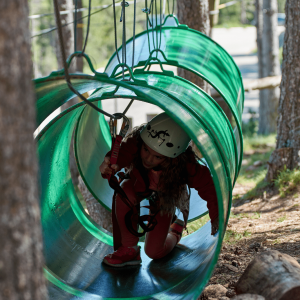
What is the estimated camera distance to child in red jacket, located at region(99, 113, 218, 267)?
128 inches

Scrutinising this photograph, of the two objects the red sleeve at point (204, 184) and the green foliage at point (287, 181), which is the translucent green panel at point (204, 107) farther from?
the green foliage at point (287, 181)

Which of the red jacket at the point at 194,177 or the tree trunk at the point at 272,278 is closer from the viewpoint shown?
the tree trunk at the point at 272,278

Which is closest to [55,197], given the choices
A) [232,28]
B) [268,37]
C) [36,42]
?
[268,37]

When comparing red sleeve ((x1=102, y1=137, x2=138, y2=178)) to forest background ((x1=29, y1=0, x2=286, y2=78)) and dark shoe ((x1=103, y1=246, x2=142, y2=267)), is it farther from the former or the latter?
forest background ((x1=29, y1=0, x2=286, y2=78))

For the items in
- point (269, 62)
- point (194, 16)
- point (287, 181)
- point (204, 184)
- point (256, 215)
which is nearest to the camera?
point (204, 184)

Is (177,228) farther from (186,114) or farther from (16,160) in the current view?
(16,160)

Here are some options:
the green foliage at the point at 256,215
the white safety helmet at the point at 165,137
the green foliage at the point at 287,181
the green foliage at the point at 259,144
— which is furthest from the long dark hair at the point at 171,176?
the green foliage at the point at 259,144

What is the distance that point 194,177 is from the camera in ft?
11.2

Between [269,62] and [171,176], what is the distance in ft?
26.3

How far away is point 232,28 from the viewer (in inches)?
1457

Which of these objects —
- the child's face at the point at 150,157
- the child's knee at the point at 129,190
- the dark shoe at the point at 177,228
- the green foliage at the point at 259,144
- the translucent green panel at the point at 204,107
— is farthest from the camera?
the green foliage at the point at 259,144

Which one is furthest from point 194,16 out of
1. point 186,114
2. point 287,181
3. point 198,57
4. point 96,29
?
point 96,29

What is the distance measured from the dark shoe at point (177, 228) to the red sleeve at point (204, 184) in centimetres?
73

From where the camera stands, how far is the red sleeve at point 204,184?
10.4 ft
